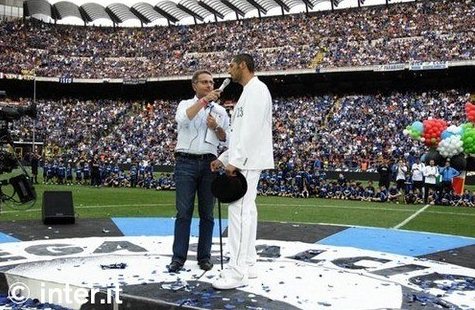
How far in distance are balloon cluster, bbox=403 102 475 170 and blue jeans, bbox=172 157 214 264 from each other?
132 inches

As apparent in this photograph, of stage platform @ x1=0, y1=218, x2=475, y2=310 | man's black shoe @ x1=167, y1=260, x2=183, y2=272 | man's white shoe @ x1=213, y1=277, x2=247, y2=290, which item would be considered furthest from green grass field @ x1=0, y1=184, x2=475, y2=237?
man's white shoe @ x1=213, y1=277, x2=247, y2=290

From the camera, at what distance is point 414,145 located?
2916 centimetres

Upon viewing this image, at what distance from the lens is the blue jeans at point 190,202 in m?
6.01

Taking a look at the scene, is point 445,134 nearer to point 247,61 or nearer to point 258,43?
point 247,61

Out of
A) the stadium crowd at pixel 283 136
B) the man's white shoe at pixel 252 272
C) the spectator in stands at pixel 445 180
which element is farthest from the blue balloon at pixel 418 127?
the stadium crowd at pixel 283 136

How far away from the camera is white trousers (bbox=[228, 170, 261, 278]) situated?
5.20 m

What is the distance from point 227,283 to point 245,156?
1154 mm

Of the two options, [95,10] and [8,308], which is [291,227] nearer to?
[8,308]

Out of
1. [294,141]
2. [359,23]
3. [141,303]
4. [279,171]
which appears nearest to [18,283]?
[141,303]

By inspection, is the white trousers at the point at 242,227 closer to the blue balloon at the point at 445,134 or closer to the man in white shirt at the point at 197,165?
the man in white shirt at the point at 197,165

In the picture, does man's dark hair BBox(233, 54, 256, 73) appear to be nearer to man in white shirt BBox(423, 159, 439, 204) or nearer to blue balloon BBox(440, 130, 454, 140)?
blue balloon BBox(440, 130, 454, 140)

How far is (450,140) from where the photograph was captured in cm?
738

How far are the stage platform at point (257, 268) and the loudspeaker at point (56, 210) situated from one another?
14.8 inches

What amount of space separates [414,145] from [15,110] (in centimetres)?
2537
